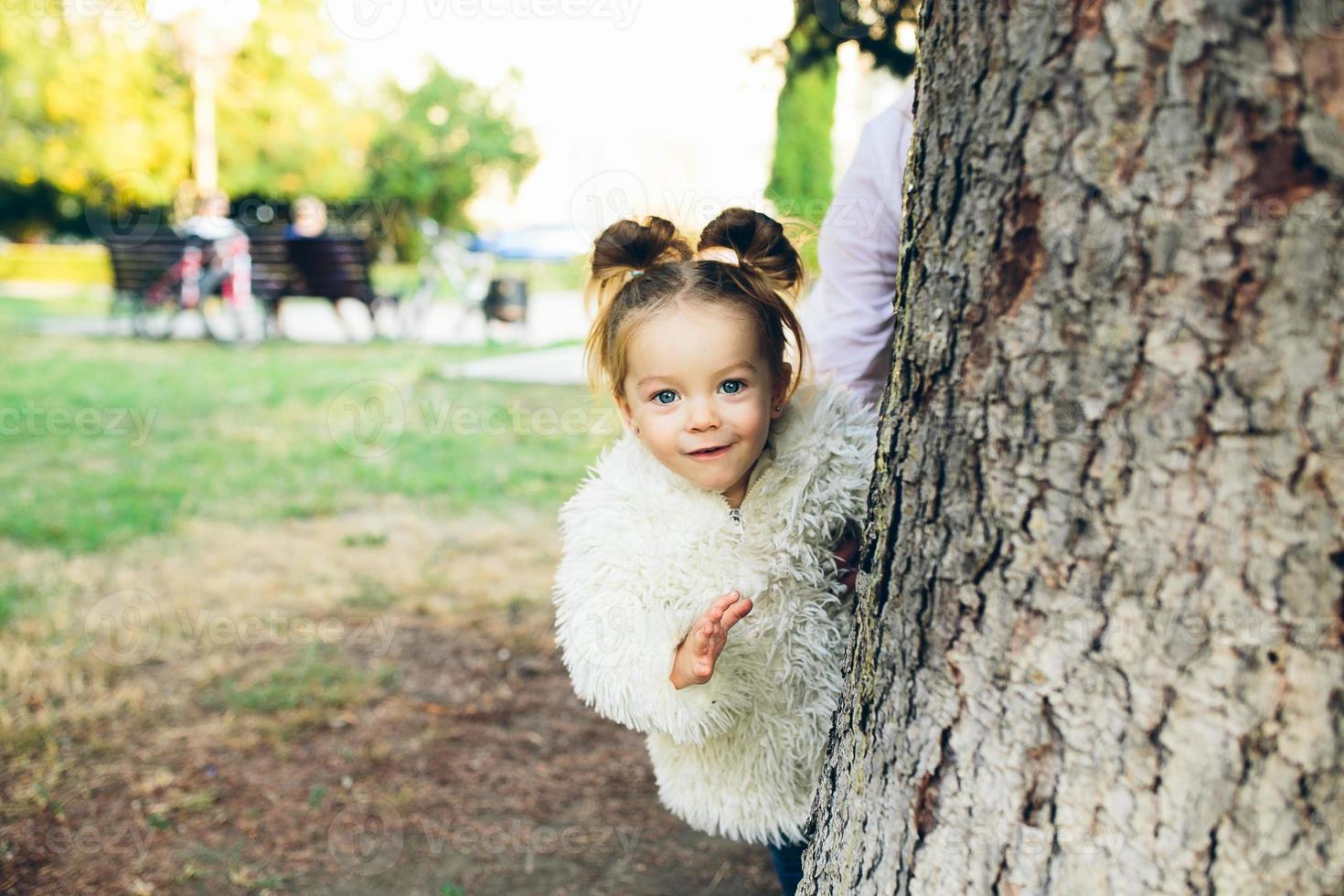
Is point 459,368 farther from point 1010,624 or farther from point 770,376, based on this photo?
point 1010,624

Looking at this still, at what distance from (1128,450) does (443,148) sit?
96.5 feet

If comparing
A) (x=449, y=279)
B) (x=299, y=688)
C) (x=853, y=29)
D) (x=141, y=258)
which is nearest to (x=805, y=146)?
(x=449, y=279)

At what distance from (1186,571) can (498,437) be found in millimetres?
5916

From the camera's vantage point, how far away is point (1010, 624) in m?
1.15

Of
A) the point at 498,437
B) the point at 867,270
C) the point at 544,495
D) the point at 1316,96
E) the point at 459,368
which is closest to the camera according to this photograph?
the point at 1316,96

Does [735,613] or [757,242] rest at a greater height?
[757,242]

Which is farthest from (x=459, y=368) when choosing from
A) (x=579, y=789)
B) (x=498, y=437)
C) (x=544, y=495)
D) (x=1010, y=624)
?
(x=1010, y=624)

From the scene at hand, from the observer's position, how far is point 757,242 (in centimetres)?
188

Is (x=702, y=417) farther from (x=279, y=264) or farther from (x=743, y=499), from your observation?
(x=279, y=264)

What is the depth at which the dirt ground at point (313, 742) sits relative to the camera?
2471mm

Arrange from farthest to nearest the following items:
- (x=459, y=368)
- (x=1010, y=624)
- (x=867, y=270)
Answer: (x=459, y=368)
(x=867, y=270)
(x=1010, y=624)

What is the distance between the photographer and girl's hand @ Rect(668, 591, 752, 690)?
5.14ft

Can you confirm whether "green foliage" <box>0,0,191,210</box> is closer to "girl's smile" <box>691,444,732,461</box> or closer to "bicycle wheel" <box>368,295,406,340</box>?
"bicycle wheel" <box>368,295,406,340</box>

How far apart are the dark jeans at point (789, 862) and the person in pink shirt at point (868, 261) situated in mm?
884
